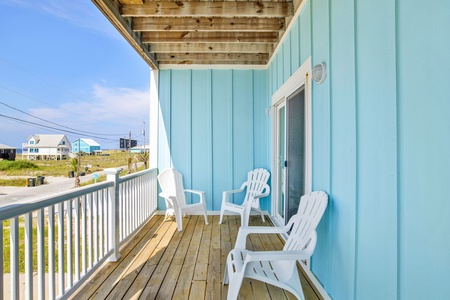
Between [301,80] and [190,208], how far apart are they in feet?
8.23

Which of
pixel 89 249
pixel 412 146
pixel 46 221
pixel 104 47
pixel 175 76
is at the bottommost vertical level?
pixel 89 249

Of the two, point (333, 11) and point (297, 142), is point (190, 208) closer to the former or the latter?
point (297, 142)

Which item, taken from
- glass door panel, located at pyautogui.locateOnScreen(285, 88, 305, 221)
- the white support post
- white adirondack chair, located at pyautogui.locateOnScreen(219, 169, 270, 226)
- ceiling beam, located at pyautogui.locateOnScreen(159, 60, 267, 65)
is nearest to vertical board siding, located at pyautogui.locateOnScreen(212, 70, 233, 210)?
ceiling beam, located at pyautogui.locateOnScreen(159, 60, 267, 65)

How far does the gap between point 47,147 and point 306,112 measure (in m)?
3.13

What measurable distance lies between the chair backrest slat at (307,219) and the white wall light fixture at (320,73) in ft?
3.25

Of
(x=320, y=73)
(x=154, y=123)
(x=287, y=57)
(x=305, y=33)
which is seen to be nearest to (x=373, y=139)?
(x=320, y=73)

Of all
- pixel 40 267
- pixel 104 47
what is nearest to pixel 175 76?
pixel 40 267

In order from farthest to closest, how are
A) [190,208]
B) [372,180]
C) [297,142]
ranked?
[190,208] < [297,142] < [372,180]

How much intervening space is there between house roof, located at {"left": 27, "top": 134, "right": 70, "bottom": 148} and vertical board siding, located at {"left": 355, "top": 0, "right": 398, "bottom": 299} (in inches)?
129

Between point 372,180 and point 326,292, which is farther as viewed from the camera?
point 326,292

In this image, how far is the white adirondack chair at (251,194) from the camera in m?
3.50

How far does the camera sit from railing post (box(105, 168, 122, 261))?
2.49 m

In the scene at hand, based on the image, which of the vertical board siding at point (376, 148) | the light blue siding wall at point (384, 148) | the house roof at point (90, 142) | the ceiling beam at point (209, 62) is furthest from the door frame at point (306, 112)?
the house roof at point (90, 142)

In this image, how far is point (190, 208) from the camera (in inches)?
142
